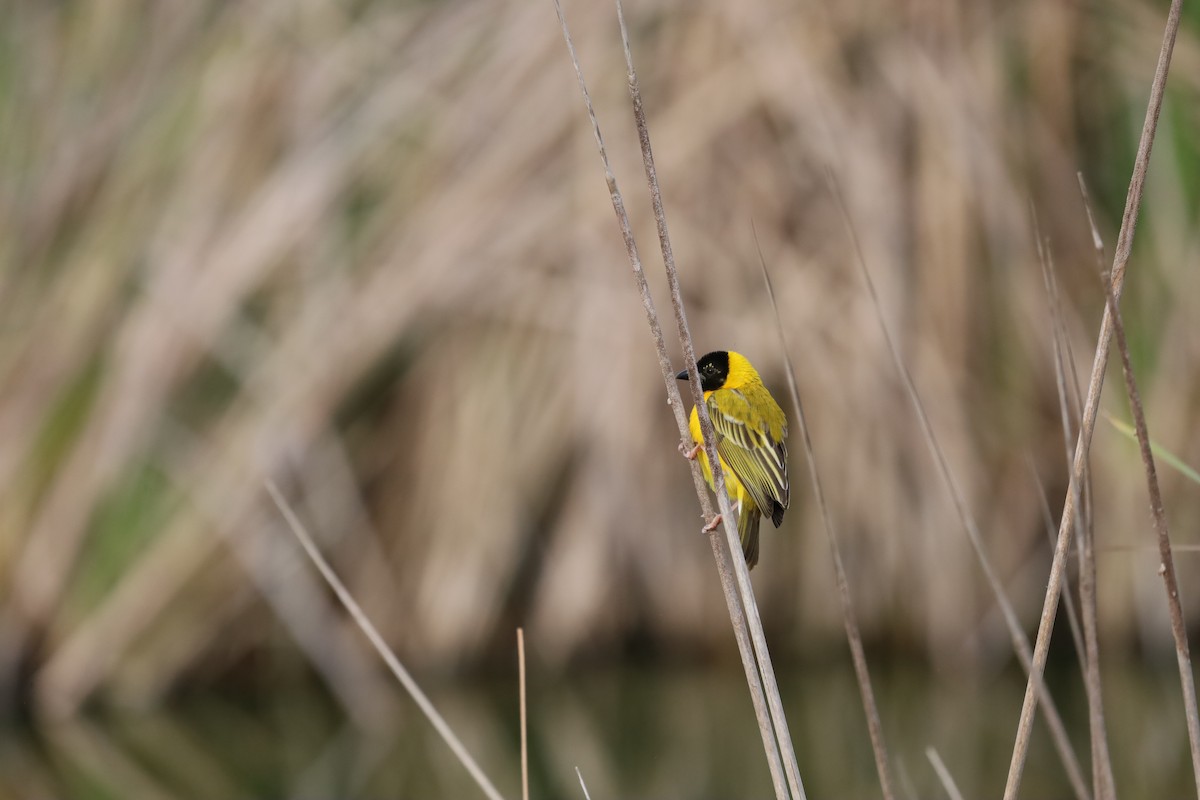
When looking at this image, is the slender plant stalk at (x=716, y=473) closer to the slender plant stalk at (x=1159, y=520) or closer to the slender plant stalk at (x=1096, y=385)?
the slender plant stalk at (x=1096, y=385)

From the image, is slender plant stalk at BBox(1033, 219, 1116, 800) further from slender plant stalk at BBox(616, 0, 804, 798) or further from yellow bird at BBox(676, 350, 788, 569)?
yellow bird at BBox(676, 350, 788, 569)

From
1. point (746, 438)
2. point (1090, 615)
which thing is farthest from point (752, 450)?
point (1090, 615)

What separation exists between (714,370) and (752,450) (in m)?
0.14

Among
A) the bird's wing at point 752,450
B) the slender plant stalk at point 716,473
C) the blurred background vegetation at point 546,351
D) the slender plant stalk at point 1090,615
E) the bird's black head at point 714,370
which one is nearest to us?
the slender plant stalk at point 1090,615

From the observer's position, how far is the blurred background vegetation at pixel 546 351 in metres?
3.45

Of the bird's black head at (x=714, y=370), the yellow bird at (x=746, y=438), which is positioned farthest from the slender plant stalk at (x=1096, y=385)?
the bird's black head at (x=714, y=370)

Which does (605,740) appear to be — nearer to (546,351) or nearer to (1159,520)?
(546,351)

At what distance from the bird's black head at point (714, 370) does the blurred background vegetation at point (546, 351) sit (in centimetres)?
143

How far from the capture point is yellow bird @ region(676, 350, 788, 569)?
1.84 meters

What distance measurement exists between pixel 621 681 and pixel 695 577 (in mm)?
353

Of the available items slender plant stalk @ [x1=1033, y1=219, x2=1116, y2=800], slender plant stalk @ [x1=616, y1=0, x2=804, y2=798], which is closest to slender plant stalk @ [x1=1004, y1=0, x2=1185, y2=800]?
slender plant stalk @ [x1=1033, y1=219, x2=1116, y2=800]

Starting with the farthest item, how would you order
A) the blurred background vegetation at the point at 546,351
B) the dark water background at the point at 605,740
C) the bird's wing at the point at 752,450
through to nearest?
1. the blurred background vegetation at the point at 546,351
2. the dark water background at the point at 605,740
3. the bird's wing at the point at 752,450

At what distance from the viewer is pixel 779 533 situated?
11.6 feet

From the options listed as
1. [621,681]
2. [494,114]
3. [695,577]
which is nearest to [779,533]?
[695,577]
